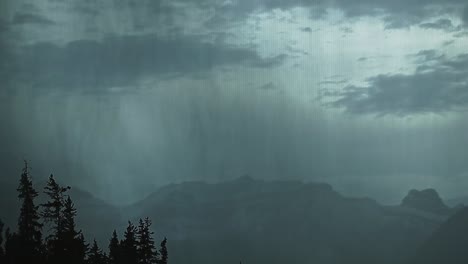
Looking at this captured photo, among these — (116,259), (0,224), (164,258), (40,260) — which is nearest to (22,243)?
Answer: (40,260)

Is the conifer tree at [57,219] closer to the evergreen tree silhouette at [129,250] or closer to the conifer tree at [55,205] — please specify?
the conifer tree at [55,205]

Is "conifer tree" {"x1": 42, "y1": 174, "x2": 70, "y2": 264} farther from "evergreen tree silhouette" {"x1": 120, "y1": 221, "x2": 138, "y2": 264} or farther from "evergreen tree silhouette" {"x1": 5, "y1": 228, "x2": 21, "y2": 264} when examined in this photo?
"evergreen tree silhouette" {"x1": 120, "y1": 221, "x2": 138, "y2": 264}

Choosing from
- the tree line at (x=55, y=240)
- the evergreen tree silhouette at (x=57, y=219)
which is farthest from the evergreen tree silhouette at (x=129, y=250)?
the evergreen tree silhouette at (x=57, y=219)

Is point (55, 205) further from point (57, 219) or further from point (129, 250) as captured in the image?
point (129, 250)

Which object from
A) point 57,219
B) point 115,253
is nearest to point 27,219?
point 57,219

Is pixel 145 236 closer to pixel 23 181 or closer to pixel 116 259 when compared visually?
pixel 116 259

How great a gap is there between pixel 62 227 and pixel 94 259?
890cm

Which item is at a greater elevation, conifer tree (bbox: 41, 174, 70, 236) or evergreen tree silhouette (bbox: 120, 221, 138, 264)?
conifer tree (bbox: 41, 174, 70, 236)

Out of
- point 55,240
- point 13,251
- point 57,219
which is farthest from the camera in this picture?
point 57,219

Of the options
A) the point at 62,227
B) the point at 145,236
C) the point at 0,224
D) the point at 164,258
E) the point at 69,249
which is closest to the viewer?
the point at 69,249

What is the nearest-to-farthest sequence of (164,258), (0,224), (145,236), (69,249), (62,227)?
(69,249)
(62,227)
(145,236)
(164,258)
(0,224)

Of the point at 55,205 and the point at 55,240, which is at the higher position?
the point at 55,205

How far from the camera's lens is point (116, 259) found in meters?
78.8

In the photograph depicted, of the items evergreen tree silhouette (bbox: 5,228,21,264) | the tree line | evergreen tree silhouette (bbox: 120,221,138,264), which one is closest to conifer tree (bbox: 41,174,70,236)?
the tree line
